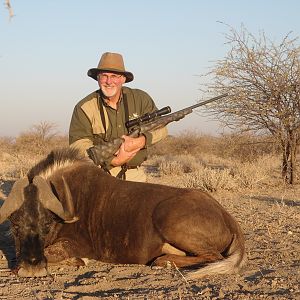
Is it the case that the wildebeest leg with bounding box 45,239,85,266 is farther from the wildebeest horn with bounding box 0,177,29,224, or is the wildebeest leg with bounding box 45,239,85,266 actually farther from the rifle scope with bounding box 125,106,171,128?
the rifle scope with bounding box 125,106,171,128

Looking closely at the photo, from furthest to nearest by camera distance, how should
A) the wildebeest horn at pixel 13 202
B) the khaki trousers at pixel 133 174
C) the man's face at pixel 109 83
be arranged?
the khaki trousers at pixel 133 174 < the man's face at pixel 109 83 < the wildebeest horn at pixel 13 202

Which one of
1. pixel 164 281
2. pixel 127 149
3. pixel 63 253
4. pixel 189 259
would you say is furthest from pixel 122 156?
pixel 164 281

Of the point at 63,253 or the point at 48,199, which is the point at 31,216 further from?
the point at 63,253

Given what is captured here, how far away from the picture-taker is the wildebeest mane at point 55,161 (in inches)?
209

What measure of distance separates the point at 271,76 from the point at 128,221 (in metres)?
8.52

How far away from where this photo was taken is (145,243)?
497 cm

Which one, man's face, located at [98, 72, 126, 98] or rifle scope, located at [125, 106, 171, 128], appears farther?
man's face, located at [98, 72, 126, 98]

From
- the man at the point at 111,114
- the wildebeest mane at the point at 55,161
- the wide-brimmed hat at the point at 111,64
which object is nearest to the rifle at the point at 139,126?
the man at the point at 111,114

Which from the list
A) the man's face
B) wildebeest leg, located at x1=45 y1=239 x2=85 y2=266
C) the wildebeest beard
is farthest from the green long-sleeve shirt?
the wildebeest beard

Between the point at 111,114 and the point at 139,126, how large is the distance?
568mm

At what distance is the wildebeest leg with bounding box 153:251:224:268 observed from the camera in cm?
477

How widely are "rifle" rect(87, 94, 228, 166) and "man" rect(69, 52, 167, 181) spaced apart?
104mm

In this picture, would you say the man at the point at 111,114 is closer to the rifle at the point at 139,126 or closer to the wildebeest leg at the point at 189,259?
the rifle at the point at 139,126

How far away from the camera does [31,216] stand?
4.77 metres
